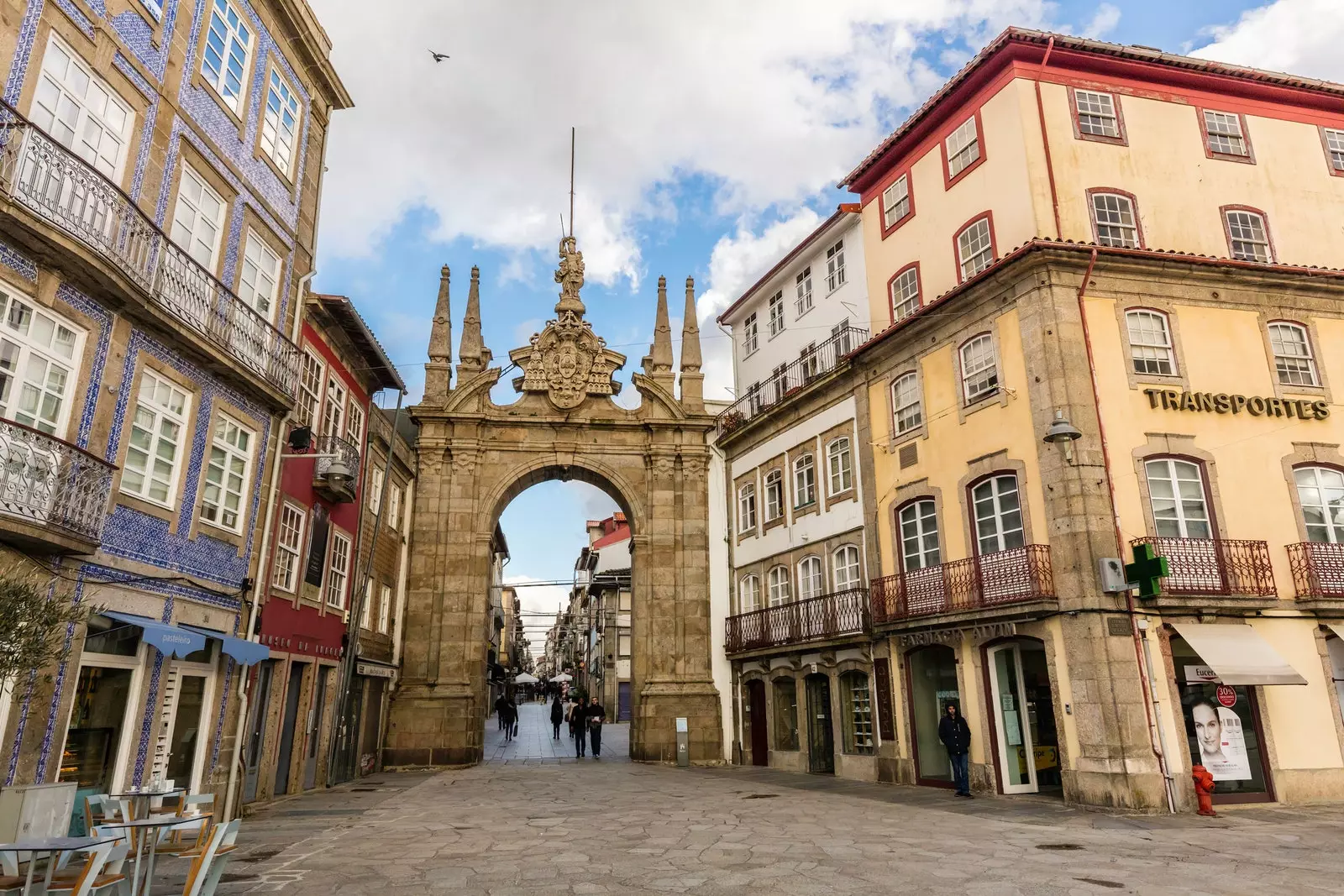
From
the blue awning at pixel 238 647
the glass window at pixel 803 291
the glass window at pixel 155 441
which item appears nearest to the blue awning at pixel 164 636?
the blue awning at pixel 238 647

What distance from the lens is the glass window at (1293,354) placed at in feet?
54.6

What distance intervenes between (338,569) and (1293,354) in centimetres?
2028

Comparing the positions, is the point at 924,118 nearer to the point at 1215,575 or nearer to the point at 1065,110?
the point at 1065,110

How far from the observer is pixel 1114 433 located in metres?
15.5

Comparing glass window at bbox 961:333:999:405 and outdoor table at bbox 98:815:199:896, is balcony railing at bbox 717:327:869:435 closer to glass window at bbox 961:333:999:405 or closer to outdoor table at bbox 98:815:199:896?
glass window at bbox 961:333:999:405

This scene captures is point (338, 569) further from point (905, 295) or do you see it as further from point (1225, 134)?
point (1225, 134)

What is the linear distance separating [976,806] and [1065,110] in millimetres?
13775

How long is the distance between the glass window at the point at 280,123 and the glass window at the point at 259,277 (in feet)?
5.81

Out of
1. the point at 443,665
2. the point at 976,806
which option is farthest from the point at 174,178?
the point at 443,665

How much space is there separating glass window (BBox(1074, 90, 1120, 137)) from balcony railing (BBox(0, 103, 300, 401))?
53.5 ft

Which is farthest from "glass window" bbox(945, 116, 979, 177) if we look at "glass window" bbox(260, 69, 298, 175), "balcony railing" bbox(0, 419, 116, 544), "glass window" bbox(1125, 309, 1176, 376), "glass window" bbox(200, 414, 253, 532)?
"balcony railing" bbox(0, 419, 116, 544)

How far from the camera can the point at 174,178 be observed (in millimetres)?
11961

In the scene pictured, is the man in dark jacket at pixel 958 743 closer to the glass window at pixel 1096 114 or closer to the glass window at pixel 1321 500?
the glass window at pixel 1321 500

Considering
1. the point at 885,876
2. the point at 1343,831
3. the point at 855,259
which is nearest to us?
the point at 885,876
